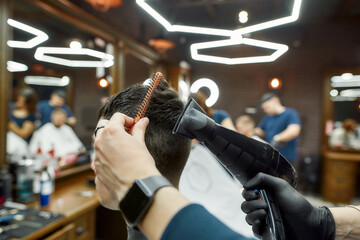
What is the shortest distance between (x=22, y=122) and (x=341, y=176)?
5.58 metres

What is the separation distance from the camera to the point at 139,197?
1.53ft

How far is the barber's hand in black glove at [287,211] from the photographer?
71cm

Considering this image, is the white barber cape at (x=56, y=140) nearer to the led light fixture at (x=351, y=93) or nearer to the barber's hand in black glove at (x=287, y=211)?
the barber's hand in black glove at (x=287, y=211)

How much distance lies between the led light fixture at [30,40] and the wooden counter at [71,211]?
1.32 metres

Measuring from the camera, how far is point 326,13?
534 centimetres

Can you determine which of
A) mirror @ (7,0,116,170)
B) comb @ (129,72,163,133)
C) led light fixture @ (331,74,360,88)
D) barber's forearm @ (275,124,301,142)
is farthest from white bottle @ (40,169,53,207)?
led light fixture @ (331,74,360,88)

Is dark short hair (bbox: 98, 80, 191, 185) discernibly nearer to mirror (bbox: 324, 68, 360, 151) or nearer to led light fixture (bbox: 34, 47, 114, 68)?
led light fixture (bbox: 34, 47, 114, 68)


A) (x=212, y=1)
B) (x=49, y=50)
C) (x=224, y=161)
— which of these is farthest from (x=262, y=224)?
(x=212, y=1)

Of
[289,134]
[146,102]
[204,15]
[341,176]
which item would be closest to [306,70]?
[341,176]

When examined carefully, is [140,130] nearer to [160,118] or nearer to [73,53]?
[160,118]

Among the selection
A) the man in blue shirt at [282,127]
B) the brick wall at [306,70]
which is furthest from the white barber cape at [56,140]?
the brick wall at [306,70]

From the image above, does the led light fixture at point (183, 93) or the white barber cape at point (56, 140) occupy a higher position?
the led light fixture at point (183, 93)

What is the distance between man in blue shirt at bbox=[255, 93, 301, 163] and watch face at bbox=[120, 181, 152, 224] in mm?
2998

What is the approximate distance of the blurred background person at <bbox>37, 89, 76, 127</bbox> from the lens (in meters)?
2.86
